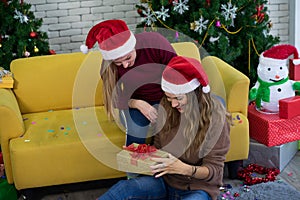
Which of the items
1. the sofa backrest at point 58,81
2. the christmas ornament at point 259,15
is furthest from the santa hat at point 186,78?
the christmas ornament at point 259,15

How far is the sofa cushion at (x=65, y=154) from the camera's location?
269 cm

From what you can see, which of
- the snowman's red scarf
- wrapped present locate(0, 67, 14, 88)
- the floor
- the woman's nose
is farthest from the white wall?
the woman's nose

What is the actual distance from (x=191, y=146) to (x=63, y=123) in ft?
3.60

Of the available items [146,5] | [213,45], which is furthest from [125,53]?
[146,5]

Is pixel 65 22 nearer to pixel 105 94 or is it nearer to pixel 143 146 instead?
pixel 105 94

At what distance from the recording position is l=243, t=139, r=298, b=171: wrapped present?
9.74 feet

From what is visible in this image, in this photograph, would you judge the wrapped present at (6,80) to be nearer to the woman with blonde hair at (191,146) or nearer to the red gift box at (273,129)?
the woman with blonde hair at (191,146)

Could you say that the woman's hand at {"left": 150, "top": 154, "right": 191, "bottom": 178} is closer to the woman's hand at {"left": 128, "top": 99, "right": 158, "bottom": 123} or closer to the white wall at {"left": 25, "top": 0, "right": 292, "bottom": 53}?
the woman's hand at {"left": 128, "top": 99, "right": 158, "bottom": 123}

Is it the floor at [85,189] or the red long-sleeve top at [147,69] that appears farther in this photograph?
the floor at [85,189]

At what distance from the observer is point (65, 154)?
2713 mm

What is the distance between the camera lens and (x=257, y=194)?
2.71 metres

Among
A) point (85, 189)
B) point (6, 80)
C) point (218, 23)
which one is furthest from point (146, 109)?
point (218, 23)

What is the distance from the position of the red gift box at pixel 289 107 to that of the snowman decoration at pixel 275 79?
0.07 meters

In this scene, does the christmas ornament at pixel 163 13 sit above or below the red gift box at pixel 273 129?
above
